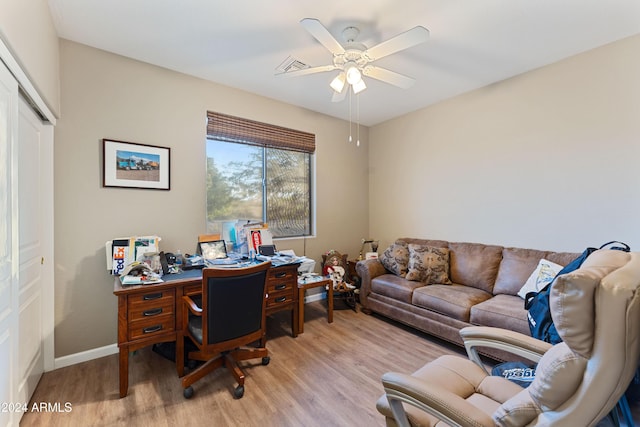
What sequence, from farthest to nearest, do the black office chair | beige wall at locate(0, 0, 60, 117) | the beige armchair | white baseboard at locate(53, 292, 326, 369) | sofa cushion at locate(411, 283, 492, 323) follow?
1. sofa cushion at locate(411, 283, 492, 323)
2. white baseboard at locate(53, 292, 326, 369)
3. the black office chair
4. beige wall at locate(0, 0, 60, 117)
5. the beige armchair

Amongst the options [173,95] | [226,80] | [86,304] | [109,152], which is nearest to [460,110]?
[226,80]

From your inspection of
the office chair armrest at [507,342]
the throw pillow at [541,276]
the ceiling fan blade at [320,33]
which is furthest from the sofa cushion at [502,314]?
the ceiling fan blade at [320,33]

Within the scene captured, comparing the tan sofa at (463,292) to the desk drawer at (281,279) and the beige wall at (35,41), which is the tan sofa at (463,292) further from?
the beige wall at (35,41)

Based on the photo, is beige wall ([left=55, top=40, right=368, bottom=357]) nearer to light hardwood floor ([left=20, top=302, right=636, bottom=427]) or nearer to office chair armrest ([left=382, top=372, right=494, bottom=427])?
light hardwood floor ([left=20, top=302, right=636, bottom=427])

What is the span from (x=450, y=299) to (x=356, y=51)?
92.7 inches

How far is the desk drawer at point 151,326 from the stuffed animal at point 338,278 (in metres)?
1.93

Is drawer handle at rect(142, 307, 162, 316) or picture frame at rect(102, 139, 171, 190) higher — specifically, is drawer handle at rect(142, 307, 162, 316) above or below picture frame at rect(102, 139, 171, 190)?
below

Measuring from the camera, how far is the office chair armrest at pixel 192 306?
1.88 metres

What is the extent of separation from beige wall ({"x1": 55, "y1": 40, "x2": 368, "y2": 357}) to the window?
6.7 inches

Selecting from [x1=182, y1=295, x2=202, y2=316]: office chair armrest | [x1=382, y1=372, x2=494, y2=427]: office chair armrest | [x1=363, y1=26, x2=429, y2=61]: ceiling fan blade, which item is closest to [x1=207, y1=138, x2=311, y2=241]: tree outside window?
[x1=182, y1=295, x2=202, y2=316]: office chair armrest

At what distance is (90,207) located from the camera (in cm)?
238

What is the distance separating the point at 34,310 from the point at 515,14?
411 cm

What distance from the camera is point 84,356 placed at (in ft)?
7.68

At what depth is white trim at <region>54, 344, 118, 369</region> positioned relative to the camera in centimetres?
224
